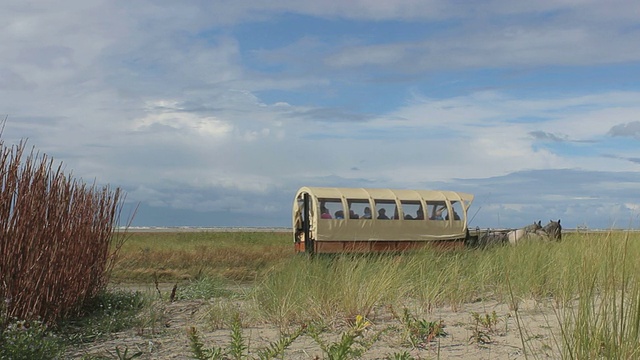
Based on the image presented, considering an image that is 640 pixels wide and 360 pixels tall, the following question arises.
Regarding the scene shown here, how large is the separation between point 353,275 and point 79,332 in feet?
10.9

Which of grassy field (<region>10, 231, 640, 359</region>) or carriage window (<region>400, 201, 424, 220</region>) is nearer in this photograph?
grassy field (<region>10, 231, 640, 359</region>)

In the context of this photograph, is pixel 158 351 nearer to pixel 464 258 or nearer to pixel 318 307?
pixel 318 307

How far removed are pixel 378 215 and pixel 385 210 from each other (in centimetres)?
27

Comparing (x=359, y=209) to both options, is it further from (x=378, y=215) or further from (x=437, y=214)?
(x=437, y=214)

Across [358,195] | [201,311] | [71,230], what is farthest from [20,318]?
[358,195]

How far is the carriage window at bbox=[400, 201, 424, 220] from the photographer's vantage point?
1740 centimetres

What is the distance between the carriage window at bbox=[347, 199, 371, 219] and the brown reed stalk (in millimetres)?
8430

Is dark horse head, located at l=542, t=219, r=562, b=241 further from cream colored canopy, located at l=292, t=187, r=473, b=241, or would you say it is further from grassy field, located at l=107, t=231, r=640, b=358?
grassy field, located at l=107, t=231, r=640, b=358

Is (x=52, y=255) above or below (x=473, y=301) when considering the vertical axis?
above

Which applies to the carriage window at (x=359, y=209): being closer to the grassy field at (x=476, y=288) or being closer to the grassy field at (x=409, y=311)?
the grassy field at (x=476, y=288)

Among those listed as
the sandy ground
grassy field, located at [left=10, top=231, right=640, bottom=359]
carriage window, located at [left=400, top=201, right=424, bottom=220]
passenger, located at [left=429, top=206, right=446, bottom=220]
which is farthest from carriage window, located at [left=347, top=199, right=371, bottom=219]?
the sandy ground

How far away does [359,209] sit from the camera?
55.7 feet

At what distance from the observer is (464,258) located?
36.3 feet

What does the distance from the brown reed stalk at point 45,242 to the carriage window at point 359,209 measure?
332 inches
